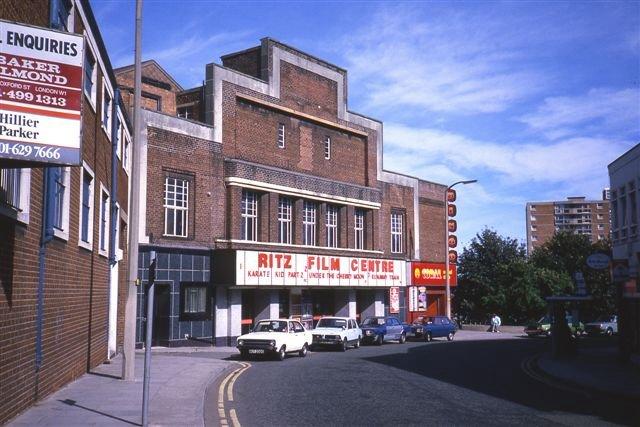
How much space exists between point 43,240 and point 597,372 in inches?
633

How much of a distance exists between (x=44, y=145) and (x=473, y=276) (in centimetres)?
5225

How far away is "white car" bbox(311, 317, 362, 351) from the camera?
97.5 ft

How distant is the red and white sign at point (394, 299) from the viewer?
4459cm

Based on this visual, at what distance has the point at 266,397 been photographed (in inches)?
568

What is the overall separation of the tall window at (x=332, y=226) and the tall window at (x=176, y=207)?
10.9 metres

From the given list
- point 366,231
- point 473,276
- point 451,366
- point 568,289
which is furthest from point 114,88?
point 568,289

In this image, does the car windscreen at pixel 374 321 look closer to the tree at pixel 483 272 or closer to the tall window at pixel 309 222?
the tall window at pixel 309 222

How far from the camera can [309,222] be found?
39.5m

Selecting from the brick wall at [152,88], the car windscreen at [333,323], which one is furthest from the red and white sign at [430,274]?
the brick wall at [152,88]

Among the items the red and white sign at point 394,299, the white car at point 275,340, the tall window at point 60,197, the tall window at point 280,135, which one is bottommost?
the white car at point 275,340

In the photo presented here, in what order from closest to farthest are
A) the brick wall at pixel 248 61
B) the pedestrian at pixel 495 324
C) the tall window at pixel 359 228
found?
1. the brick wall at pixel 248 61
2. the tall window at pixel 359 228
3. the pedestrian at pixel 495 324

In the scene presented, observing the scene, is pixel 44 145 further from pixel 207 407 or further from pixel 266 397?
pixel 266 397

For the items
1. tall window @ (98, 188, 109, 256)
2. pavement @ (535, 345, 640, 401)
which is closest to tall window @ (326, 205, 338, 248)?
pavement @ (535, 345, 640, 401)

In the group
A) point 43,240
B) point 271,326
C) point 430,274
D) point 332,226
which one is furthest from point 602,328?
point 43,240
